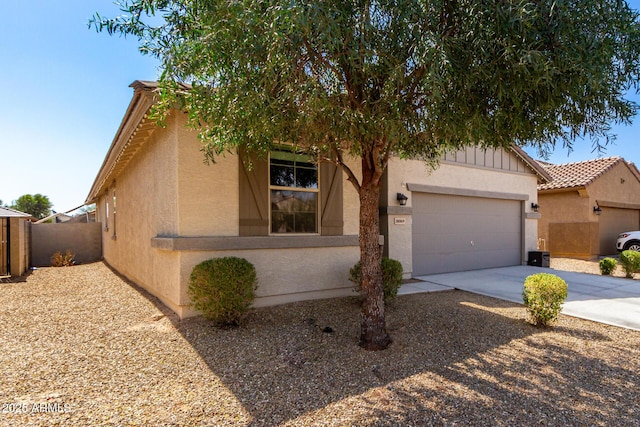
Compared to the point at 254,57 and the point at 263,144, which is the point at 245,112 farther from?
the point at 263,144

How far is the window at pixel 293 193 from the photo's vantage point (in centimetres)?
635

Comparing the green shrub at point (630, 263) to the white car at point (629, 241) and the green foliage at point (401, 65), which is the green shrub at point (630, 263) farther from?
the green foliage at point (401, 65)

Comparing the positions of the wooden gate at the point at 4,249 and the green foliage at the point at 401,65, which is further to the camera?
the wooden gate at the point at 4,249

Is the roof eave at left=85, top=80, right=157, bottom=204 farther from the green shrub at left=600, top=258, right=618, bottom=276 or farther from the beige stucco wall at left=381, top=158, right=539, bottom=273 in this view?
the green shrub at left=600, top=258, right=618, bottom=276

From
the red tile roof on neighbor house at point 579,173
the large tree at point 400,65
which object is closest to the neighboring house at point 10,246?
the large tree at point 400,65

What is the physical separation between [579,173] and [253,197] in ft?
53.1

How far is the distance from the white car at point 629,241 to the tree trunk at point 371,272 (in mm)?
15442

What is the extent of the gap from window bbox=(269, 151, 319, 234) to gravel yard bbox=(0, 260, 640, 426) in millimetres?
1570

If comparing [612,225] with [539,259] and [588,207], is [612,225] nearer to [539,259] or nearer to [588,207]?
[588,207]

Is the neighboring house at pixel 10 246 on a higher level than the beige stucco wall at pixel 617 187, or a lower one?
lower

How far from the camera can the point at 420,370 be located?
3.78 meters

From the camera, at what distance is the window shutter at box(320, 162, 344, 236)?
266 inches

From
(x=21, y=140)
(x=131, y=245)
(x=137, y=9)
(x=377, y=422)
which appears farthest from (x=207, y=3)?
(x=21, y=140)

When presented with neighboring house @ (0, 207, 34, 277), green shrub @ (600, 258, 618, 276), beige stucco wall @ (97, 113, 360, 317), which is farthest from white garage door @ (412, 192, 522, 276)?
neighboring house @ (0, 207, 34, 277)
